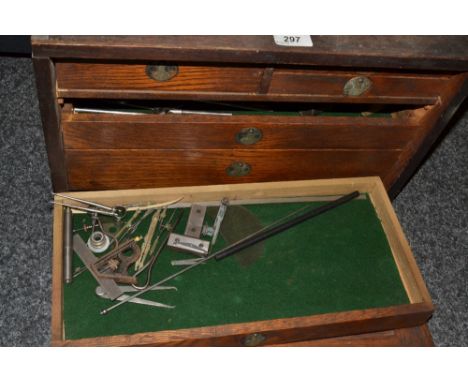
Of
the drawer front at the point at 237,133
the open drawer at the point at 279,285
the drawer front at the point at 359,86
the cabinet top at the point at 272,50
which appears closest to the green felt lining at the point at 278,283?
the open drawer at the point at 279,285

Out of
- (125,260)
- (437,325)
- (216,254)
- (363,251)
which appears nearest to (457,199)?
(437,325)

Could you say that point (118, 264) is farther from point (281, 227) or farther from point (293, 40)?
point (293, 40)

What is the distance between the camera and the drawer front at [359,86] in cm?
122

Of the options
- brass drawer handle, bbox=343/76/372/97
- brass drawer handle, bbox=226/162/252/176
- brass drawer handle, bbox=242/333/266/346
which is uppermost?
brass drawer handle, bbox=343/76/372/97

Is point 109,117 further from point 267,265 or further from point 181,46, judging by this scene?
point 267,265

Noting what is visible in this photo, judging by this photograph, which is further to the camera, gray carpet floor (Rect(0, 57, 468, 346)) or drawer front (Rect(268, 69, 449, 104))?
gray carpet floor (Rect(0, 57, 468, 346))

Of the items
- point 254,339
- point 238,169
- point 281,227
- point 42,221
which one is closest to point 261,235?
point 281,227

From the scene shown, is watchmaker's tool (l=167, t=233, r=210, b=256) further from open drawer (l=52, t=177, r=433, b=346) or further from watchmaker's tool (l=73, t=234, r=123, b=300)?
watchmaker's tool (l=73, t=234, r=123, b=300)

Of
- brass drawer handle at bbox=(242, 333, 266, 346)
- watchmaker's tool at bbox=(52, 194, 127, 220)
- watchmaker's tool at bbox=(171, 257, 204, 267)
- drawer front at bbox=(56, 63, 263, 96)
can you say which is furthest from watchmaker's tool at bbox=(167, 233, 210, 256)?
→ drawer front at bbox=(56, 63, 263, 96)

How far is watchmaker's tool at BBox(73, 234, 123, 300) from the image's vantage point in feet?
4.18

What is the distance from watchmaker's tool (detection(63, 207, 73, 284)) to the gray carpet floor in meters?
0.24

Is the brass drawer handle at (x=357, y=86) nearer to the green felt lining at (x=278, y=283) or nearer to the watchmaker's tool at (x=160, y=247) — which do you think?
the green felt lining at (x=278, y=283)

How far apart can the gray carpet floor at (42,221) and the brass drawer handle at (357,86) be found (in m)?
0.61

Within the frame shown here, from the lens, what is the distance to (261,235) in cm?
139
